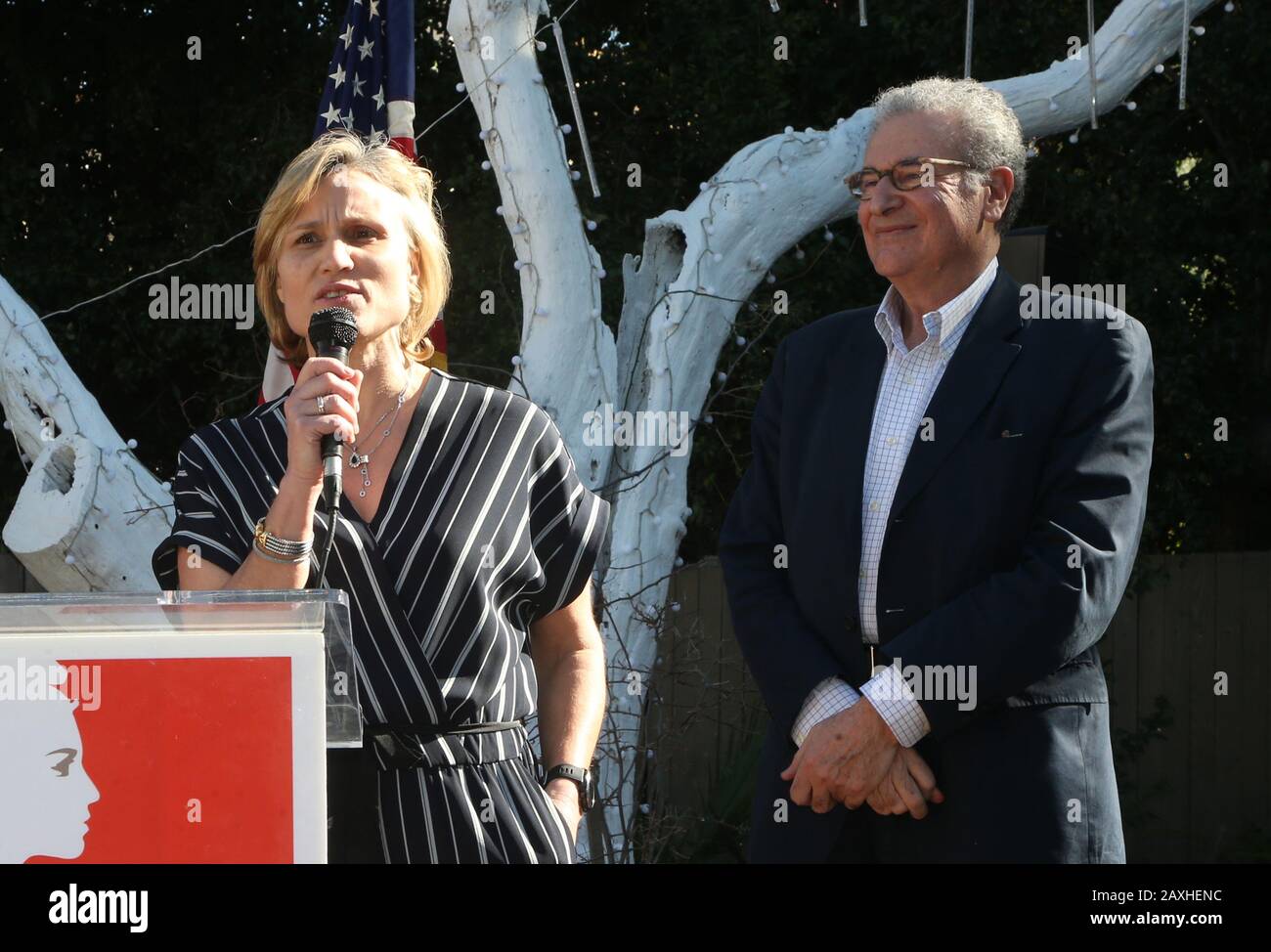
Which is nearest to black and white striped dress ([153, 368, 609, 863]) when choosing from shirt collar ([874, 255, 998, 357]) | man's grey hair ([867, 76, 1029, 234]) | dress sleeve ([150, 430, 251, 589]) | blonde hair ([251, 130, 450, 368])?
→ dress sleeve ([150, 430, 251, 589])

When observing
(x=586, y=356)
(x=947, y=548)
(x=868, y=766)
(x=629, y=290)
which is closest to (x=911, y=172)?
(x=947, y=548)

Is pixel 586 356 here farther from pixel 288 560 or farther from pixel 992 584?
pixel 288 560

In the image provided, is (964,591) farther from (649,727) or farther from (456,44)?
(649,727)

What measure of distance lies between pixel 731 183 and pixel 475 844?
135 inches

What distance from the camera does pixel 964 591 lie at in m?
2.23

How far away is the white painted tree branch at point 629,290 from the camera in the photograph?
4680 mm

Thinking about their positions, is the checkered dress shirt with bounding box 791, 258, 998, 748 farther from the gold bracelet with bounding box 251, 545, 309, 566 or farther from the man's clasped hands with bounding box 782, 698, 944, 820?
the gold bracelet with bounding box 251, 545, 309, 566

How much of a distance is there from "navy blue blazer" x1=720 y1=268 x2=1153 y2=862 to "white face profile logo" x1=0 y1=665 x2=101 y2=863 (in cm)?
126

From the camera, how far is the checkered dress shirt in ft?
7.27

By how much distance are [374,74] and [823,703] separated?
318 centimetres

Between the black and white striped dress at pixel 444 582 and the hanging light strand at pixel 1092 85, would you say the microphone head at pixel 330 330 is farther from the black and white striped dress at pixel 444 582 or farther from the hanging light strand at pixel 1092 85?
the hanging light strand at pixel 1092 85

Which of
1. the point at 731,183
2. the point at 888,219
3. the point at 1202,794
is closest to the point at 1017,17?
the point at 731,183

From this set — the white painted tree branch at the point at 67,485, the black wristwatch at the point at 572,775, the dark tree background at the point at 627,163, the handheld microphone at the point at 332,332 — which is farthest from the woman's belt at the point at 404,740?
the dark tree background at the point at 627,163

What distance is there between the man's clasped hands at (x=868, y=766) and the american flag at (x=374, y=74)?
2.62 m
